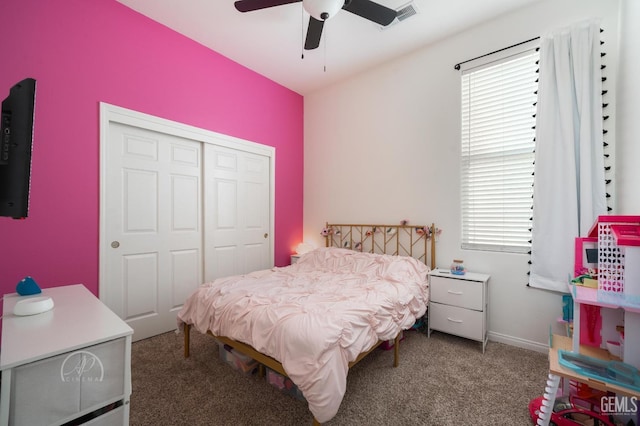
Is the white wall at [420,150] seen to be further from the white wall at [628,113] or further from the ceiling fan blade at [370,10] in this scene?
the ceiling fan blade at [370,10]

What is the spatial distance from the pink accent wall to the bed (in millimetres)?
1157

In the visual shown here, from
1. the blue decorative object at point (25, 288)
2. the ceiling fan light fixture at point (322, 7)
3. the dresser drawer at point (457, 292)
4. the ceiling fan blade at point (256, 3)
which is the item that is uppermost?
the ceiling fan blade at point (256, 3)

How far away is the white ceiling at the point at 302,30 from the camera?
2.48m

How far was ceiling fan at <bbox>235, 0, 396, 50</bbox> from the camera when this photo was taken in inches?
73.9

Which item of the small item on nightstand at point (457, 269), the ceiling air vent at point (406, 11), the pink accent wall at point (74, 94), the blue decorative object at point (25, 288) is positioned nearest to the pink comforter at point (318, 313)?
the small item on nightstand at point (457, 269)

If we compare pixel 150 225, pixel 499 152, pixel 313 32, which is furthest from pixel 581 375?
pixel 150 225

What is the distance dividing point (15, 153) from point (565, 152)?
11.5 feet

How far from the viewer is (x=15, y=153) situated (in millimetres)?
1203

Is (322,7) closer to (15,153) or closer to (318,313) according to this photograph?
(15,153)

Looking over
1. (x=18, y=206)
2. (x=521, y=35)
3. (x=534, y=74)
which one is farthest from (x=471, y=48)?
(x=18, y=206)

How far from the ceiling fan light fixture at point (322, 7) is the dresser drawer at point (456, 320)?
2.65 metres

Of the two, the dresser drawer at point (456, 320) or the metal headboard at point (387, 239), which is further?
the metal headboard at point (387, 239)

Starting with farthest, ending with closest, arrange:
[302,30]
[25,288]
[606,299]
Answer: [302,30]
[25,288]
[606,299]

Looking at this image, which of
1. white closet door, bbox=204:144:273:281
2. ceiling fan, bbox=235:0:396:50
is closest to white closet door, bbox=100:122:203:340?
white closet door, bbox=204:144:273:281
